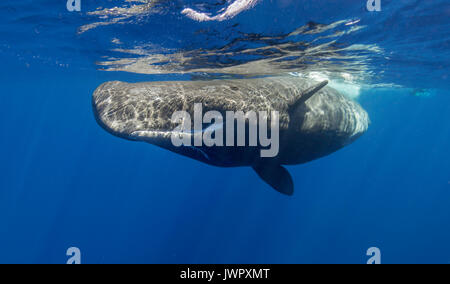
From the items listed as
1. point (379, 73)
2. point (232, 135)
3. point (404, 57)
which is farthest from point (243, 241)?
point (232, 135)

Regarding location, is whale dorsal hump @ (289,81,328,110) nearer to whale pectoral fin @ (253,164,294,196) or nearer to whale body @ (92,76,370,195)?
whale body @ (92,76,370,195)

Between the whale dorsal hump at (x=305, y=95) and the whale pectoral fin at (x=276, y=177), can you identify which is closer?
the whale dorsal hump at (x=305, y=95)

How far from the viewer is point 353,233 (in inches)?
1569

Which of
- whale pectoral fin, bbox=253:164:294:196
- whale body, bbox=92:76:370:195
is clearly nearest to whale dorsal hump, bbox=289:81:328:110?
whale body, bbox=92:76:370:195

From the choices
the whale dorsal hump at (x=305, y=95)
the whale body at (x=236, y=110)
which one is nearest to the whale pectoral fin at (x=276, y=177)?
the whale body at (x=236, y=110)

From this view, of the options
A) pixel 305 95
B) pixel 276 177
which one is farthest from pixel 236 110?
pixel 276 177

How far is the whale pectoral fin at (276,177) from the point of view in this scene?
647 cm

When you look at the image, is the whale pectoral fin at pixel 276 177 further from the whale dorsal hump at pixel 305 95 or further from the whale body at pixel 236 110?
the whale dorsal hump at pixel 305 95

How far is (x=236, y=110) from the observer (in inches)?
183

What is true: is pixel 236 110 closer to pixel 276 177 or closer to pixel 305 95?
pixel 305 95

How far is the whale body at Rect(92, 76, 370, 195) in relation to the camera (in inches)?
160

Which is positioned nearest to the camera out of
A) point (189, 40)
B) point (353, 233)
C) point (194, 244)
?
point (189, 40)
